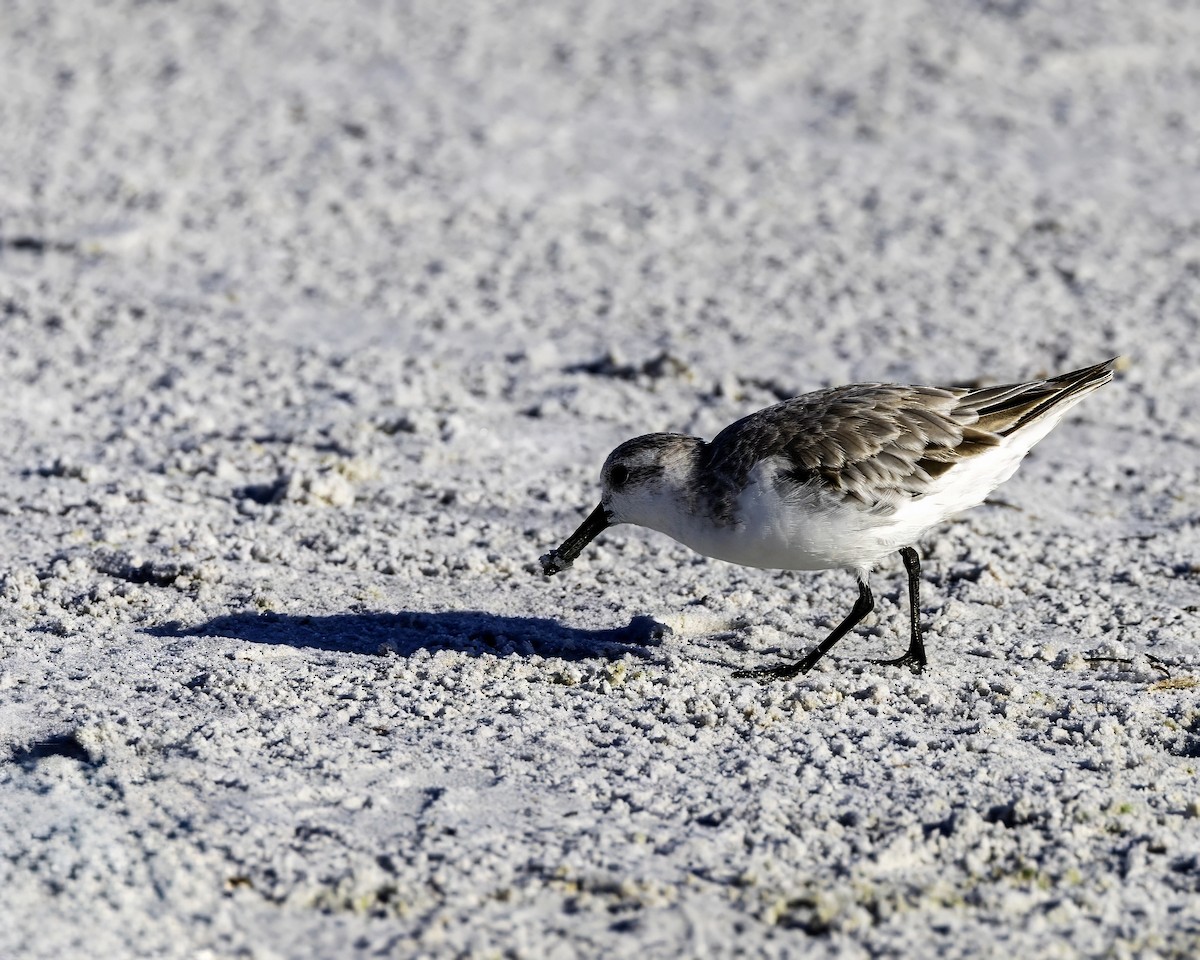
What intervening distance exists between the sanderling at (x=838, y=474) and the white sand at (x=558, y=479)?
16.8 inches

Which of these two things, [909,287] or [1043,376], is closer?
[1043,376]

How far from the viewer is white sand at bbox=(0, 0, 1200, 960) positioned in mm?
4027

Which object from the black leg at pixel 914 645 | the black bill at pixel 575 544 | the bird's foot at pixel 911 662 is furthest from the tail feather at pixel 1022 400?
the black bill at pixel 575 544

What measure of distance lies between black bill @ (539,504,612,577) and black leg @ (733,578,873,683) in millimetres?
795

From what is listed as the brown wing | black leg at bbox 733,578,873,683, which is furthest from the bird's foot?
the brown wing

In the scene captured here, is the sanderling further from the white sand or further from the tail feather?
the white sand

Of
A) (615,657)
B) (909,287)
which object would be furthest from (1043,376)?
(615,657)

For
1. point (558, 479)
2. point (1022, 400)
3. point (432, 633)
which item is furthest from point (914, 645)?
point (558, 479)

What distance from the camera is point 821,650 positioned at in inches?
213

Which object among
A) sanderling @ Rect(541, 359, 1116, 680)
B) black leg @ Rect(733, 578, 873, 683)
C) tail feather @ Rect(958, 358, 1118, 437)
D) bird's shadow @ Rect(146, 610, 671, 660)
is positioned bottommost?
bird's shadow @ Rect(146, 610, 671, 660)

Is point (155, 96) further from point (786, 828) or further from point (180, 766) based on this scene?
point (786, 828)

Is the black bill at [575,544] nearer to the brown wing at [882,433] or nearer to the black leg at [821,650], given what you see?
the brown wing at [882,433]

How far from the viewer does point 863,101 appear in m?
11.8

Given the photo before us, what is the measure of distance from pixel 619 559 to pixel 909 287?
3723mm
